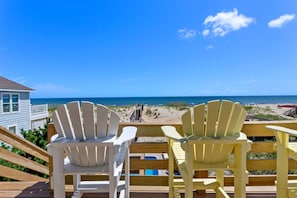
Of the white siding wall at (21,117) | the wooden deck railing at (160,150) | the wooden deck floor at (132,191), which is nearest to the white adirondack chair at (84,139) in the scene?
the wooden deck railing at (160,150)

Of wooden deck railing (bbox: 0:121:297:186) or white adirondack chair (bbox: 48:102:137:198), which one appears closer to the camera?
white adirondack chair (bbox: 48:102:137:198)

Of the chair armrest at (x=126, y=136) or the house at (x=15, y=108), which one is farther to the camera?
the house at (x=15, y=108)

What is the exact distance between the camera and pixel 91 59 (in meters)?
35.1

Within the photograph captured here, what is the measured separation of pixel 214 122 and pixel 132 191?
1.29 metres

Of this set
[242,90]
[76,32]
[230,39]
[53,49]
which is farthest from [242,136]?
[242,90]

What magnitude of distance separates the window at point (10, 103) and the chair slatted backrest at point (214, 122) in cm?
1140

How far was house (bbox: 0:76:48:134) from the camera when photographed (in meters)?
11.1

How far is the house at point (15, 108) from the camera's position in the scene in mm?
11133

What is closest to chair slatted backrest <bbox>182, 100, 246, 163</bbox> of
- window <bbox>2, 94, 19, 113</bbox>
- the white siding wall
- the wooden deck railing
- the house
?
the wooden deck railing

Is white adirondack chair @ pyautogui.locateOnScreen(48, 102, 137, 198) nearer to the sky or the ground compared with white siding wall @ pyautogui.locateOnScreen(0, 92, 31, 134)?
nearer to the sky

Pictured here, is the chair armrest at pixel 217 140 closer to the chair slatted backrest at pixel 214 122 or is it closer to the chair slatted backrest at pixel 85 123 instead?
the chair slatted backrest at pixel 214 122

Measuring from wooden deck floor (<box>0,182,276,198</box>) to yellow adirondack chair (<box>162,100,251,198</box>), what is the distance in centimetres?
68

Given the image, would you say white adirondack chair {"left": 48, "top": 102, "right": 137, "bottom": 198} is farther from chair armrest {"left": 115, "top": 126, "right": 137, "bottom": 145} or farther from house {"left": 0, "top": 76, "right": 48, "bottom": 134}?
house {"left": 0, "top": 76, "right": 48, "bottom": 134}

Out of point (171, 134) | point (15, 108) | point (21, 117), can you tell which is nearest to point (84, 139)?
point (171, 134)
